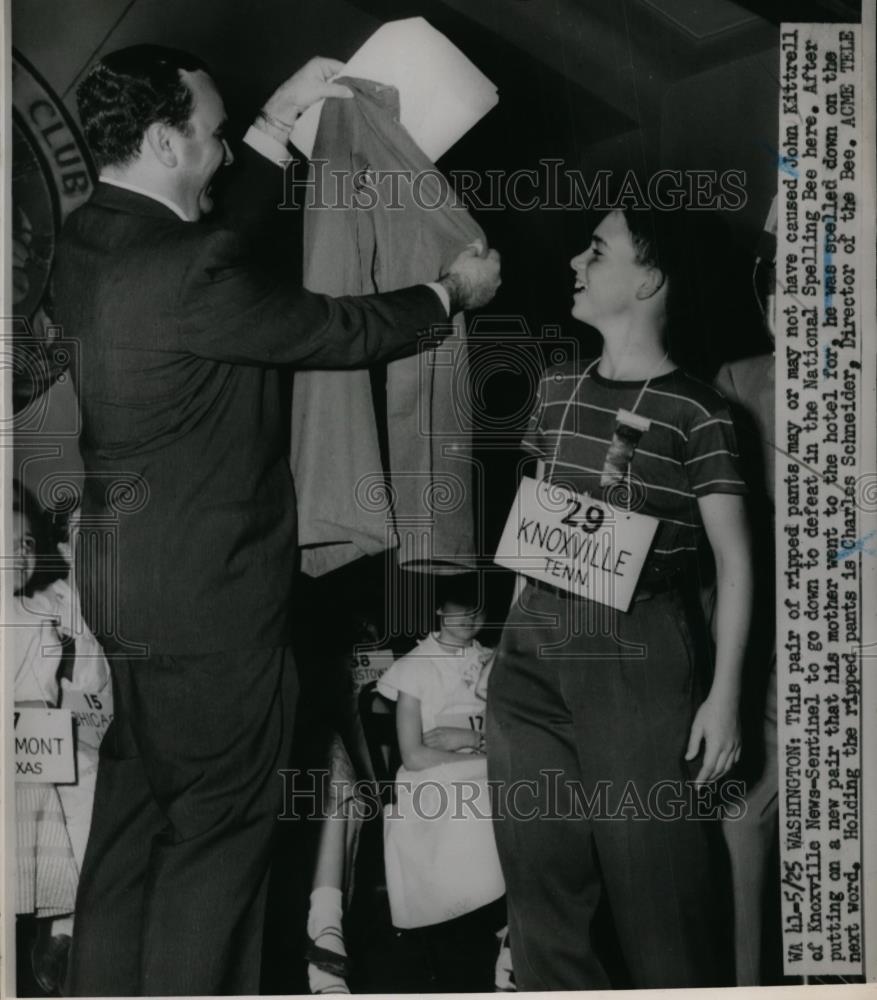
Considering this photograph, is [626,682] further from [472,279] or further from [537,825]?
[472,279]

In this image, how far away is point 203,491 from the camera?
6.02 ft

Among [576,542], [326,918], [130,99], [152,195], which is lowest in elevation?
[326,918]

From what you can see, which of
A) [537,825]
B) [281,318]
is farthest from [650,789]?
[281,318]

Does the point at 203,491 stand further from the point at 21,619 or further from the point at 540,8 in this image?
the point at 540,8

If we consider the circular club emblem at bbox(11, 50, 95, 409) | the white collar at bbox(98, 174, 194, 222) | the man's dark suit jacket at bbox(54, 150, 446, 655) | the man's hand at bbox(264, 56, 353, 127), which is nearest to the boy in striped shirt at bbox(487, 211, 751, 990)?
the man's dark suit jacket at bbox(54, 150, 446, 655)

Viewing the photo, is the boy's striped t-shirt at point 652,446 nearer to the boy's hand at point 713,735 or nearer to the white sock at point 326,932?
the boy's hand at point 713,735

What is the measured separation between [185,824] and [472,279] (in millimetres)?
980

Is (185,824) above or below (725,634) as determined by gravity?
below

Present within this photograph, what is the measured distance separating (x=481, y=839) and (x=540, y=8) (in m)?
1.36

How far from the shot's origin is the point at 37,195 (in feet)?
6.16

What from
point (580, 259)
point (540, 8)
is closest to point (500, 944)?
point (580, 259)

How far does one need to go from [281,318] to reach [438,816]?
0.84m

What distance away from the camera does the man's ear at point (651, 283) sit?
6.22 feet

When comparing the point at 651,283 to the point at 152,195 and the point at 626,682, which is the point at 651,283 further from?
the point at 152,195
